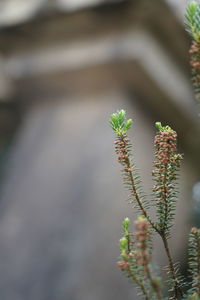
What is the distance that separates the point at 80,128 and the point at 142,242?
1.98 m

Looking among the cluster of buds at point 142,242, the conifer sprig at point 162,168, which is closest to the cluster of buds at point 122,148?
the conifer sprig at point 162,168

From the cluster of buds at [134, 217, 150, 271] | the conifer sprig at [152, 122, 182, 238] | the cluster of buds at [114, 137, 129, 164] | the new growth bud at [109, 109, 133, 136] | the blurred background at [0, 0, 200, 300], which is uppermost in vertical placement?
the blurred background at [0, 0, 200, 300]

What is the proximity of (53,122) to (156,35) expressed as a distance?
2.08 ft

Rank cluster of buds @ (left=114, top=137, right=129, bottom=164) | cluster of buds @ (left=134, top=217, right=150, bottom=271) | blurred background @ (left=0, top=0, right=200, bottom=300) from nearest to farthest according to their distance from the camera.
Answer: cluster of buds @ (left=134, top=217, right=150, bottom=271)
cluster of buds @ (left=114, top=137, right=129, bottom=164)
blurred background @ (left=0, top=0, right=200, bottom=300)

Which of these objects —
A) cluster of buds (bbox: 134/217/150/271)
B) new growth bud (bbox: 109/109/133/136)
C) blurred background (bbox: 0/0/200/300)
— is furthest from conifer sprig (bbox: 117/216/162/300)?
blurred background (bbox: 0/0/200/300)

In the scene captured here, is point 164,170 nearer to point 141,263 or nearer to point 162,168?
point 162,168

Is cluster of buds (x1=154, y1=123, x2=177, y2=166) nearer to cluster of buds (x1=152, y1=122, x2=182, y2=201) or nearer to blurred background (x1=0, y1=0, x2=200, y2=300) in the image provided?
cluster of buds (x1=152, y1=122, x2=182, y2=201)

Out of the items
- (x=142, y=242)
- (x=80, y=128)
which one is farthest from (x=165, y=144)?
(x=80, y=128)

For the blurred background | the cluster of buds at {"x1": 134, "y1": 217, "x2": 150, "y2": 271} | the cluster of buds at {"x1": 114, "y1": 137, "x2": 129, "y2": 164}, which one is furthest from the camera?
the blurred background

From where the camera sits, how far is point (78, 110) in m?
2.54

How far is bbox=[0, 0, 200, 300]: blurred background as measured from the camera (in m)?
2.16

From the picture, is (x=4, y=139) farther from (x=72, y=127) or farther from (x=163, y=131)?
(x=163, y=131)

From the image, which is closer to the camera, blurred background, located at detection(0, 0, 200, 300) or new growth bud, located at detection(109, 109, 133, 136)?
new growth bud, located at detection(109, 109, 133, 136)

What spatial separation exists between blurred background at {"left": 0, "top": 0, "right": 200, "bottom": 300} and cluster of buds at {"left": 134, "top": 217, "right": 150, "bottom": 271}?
1.53 metres
